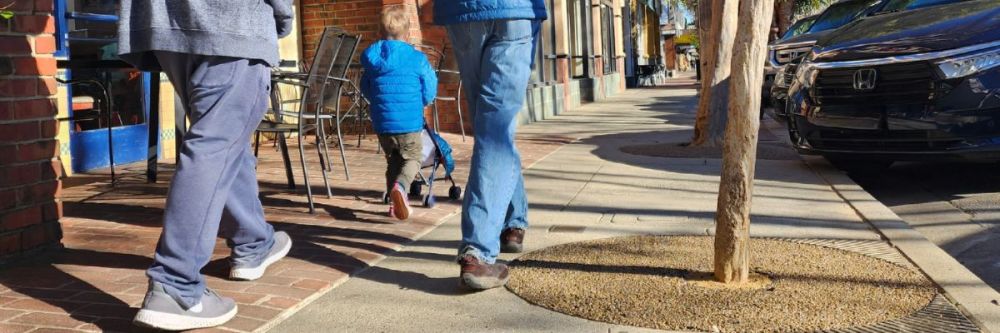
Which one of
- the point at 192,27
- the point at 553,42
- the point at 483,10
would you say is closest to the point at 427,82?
the point at 483,10

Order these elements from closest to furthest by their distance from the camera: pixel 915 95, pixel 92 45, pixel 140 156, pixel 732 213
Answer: pixel 732 213
pixel 915 95
pixel 92 45
pixel 140 156

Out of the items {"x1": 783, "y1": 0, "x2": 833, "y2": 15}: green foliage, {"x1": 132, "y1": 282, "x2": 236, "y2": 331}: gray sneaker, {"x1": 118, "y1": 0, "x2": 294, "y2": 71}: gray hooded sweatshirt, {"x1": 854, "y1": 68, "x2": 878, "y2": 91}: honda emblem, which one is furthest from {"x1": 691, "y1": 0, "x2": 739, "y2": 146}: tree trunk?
{"x1": 783, "y1": 0, "x2": 833, "y2": 15}: green foliage

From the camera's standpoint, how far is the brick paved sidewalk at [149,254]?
344 cm

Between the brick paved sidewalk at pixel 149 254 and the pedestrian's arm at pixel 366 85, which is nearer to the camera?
the brick paved sidewalk at pixel 149 254

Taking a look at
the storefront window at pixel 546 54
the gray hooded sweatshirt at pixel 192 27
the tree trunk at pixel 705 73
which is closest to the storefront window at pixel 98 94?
the gray hooded sweatshirt at pixel 192 27

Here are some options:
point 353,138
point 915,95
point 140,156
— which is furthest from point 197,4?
point 353,138

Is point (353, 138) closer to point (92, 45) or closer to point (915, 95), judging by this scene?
point (92, 45)

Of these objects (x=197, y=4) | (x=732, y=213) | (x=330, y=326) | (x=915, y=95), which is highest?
(x=197, y=4)

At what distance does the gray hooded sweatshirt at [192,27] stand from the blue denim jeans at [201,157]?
6 centimetres

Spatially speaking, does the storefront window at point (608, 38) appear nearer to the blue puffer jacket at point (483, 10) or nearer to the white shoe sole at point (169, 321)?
the blue puffer jacket at point (483, 10)

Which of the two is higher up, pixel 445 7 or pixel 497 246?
pixel 445 7

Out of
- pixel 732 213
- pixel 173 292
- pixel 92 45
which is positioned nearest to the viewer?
pixel 173 292

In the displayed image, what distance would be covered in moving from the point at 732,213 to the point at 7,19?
10.1ft

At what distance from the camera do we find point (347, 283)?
12.9 feet
